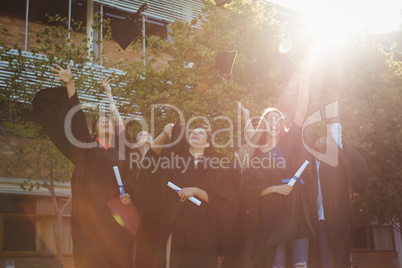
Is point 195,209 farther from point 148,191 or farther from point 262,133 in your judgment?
point 262,133

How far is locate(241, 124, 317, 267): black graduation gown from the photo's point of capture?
17.8 ft

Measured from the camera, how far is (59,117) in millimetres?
5848

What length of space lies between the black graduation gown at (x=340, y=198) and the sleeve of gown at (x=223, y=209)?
0.98 metres

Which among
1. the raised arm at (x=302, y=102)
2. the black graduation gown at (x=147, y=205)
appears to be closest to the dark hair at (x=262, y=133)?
the raised arm at (x=302, y=102)

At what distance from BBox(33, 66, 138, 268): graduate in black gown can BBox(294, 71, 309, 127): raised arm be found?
2155 mm

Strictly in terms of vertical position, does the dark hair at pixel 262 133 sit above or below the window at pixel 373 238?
above

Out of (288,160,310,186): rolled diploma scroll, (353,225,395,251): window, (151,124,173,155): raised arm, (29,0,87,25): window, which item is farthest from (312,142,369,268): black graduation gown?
(353,225,395,251): window

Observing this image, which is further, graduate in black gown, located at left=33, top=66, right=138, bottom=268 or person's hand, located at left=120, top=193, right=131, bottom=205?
person's hand, located at left=120, top=193, right=131, bottom=205

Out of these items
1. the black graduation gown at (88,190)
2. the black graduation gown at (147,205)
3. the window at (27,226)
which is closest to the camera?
the black graduation gown at (88,190)

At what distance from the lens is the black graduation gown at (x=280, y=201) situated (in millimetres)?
5418

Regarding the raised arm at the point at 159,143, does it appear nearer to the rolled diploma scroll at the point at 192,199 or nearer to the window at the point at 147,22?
the rolled diploma scroll at the point at 192,199

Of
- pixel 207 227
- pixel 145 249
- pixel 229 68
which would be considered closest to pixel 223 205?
pixel 207 227

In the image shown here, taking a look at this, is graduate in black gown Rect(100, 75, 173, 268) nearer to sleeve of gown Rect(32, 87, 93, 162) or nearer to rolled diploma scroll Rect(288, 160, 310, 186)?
sleeve of gown Rect(32, 87, 93, 162)

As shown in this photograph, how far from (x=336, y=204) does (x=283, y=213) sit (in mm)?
709
